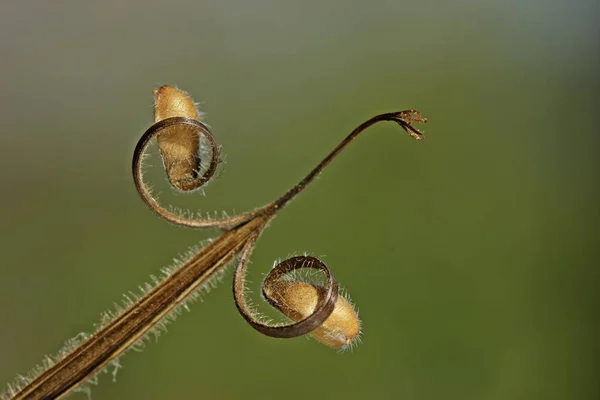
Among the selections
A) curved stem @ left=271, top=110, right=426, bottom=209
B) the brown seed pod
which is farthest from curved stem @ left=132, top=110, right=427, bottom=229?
the brown seed pod

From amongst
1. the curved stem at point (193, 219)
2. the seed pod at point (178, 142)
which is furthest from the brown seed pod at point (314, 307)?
the seed pod at point (178, 142)

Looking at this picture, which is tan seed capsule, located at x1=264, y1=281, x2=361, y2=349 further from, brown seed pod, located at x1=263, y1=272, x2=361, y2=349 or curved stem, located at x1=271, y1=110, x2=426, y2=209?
curved stem, located at x1=271, y1=110, x2=426, y2=209

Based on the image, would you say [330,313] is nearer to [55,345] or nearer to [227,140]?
[55,345]

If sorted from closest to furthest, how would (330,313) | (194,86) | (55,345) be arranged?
(330,313) < (55,345) < (194,86)

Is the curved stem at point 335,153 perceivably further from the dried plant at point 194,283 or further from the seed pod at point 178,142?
the seed pod at point 178,142

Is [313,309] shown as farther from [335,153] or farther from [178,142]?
[178,142]

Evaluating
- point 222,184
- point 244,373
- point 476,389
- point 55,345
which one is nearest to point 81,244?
point 55,345
